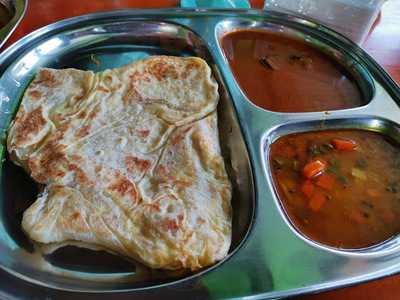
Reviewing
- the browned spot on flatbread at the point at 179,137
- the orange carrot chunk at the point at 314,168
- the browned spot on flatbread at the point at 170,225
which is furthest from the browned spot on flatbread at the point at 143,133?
the orange carrot chunk at the point at 314,168

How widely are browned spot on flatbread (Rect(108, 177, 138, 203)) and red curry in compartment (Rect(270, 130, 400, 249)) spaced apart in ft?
2.17

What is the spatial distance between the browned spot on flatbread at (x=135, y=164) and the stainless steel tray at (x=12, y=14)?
116 cm

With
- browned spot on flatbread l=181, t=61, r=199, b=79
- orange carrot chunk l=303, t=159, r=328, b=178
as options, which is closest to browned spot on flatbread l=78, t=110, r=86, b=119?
browned spot on flatbread l=181, t=61, r=199, b=79

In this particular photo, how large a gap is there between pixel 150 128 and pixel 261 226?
2.34 feet

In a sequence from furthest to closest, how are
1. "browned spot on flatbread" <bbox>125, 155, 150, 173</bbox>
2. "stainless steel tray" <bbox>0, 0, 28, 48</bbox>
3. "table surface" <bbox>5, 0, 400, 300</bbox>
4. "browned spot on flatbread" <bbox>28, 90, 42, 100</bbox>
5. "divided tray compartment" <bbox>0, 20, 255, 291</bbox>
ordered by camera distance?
"table surface" <bbox>5, 0, 400, 300</bbox>, "stainless steel tray" <bbox>0, 0, 28, 48</bbox>, "browned spot on flatbread" <bbox>28, 90, 42, 100</bbox>, "browned spot on flatbread" <bbox>125, 155, 150, 173</bbox>, "divided tray compartment" <bbox>0, 20, 255, 291</bbox>

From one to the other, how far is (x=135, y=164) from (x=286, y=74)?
1.23 metres

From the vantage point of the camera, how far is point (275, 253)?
5.07 feet

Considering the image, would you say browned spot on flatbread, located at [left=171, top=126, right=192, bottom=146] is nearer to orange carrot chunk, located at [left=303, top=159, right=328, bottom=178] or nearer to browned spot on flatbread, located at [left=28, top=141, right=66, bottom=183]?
browned spot on flatbread, located at [left=28, top=141, right=66, bottom=183]

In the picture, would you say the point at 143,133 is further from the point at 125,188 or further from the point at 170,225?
the point at 170,225

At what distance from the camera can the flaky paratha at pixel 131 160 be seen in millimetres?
1540

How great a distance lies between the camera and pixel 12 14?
265 cm

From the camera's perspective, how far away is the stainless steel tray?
7.68 feet

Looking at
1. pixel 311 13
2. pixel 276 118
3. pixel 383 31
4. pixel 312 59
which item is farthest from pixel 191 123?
pixel 383 31

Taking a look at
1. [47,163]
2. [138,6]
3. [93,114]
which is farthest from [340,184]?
[138,6]
